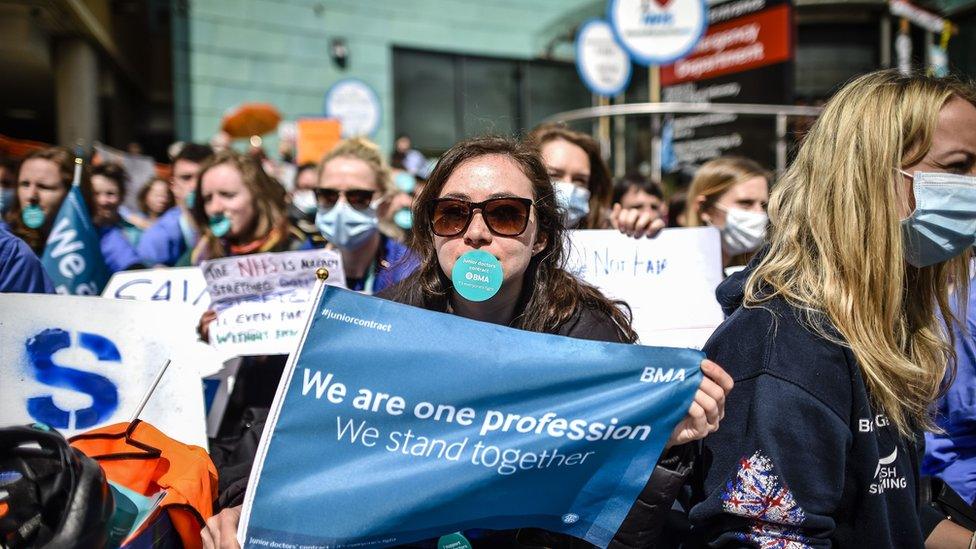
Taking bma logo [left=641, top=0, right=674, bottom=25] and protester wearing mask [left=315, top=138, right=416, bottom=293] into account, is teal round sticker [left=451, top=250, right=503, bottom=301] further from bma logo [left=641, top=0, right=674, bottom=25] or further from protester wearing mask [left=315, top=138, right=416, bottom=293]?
bma logo [left=641, top=0, right=674, bottom=25]

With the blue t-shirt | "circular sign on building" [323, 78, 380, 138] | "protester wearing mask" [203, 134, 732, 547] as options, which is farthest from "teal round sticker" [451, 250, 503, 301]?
"circular sign on building" [323, 78, 380, 138]

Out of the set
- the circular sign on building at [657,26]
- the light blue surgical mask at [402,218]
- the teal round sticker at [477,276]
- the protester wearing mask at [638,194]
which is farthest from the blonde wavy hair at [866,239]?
the circular sign on building at [657,26]

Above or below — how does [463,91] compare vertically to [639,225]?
above

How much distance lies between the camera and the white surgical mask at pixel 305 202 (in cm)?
603

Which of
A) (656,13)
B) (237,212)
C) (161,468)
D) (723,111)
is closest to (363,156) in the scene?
(237,212)

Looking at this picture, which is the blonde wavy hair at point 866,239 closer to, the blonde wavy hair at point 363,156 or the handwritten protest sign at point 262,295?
the handwritten protest sign at point 262,295

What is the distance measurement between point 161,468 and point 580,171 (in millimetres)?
2555

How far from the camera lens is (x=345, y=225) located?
12.5 feet

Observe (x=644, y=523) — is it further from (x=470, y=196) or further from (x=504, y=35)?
(x=504, y=35)

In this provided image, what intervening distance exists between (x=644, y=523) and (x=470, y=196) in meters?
0.95

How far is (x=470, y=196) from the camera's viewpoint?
7.04 ft

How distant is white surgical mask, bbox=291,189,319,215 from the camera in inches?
238

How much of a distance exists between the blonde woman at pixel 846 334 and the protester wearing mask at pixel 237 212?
278 centimetres

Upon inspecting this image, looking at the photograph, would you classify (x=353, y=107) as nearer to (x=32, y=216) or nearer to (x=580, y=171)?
(x=32, y=216)
